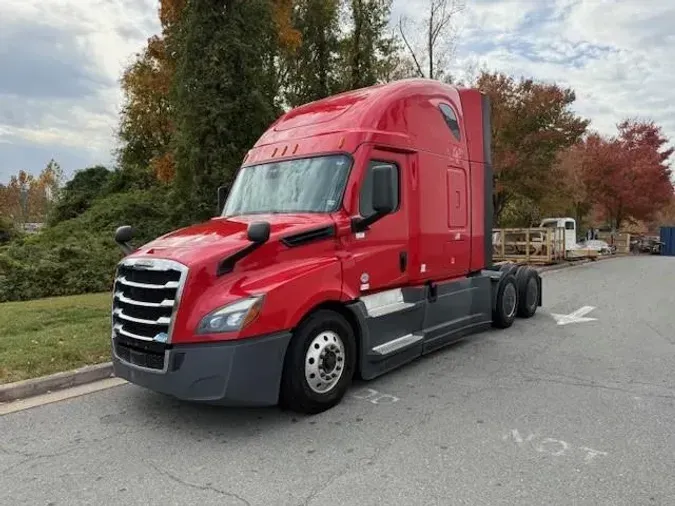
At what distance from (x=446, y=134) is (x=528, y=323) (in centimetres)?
402

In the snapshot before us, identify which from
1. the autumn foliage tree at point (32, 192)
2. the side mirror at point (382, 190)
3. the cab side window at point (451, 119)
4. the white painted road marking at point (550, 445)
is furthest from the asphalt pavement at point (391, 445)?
the autumn foliage tree at point (32, 192)

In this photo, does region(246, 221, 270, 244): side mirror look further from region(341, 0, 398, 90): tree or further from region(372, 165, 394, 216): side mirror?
region(341, 0, 398, 90): tree

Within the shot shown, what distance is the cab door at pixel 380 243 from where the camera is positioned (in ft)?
18.5

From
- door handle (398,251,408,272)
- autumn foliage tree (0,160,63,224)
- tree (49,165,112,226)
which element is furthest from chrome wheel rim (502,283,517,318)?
autumn foliage tree (0,160,63,224)

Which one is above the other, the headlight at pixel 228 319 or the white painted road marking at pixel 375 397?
the headlight at pixel 228 319

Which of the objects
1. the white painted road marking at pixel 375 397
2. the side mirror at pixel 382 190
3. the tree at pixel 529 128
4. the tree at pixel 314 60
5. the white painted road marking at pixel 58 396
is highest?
the tree at pixel 314 60

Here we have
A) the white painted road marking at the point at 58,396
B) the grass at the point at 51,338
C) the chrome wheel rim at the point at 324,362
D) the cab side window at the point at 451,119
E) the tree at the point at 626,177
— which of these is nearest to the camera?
the chrome wheel rim at the point at 324,362

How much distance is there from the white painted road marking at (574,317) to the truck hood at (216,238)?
616 cm

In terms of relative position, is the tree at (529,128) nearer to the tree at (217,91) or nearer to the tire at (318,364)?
the tree at (217,91)

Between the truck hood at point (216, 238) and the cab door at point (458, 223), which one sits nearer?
the truck hood at point (216, 238)

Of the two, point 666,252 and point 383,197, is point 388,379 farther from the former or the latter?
point 666,252

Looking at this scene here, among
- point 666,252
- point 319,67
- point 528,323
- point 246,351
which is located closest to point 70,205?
point 319,67

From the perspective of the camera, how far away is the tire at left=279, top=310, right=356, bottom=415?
16.2ft

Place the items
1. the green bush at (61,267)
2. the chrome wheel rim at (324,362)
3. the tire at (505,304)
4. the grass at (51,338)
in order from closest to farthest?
the chrome wheel rim at (324,362) → the grass at (51,338) → the tire at (505,304) → the green bush at (61,267)
